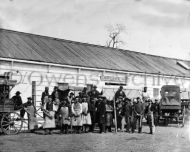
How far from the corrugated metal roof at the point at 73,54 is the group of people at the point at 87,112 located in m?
3.93

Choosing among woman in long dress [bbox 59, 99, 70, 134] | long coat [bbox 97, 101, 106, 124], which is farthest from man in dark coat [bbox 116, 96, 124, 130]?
woman in long dress [bbox 59, 99, 70, 134]

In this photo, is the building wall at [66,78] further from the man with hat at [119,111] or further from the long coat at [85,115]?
the long coat at [85,115]

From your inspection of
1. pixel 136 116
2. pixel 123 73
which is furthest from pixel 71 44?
pixel 136 116

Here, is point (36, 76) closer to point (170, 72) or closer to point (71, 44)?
point (71, 44)

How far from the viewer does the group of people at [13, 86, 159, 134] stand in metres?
16.2

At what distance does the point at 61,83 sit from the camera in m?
21.5

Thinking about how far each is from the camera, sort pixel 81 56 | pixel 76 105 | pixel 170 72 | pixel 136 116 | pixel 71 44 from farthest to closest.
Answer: pixel 170 72, pixel 71 44, pixel 81 56, pixel 136 116, pixel 76 105

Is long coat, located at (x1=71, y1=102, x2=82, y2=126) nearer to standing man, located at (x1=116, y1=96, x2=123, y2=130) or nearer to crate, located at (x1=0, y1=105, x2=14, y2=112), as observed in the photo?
standing man, located at (x1=116, y1=96, x2=123, y2=130)

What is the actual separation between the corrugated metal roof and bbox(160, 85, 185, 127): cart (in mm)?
3745

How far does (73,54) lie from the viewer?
24859mm

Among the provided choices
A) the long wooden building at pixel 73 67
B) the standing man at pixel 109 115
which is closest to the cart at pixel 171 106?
the long wooden building at pixel 73 67

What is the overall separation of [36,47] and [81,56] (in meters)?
3.49

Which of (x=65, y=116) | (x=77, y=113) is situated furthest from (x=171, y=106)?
(x=65, y=116)

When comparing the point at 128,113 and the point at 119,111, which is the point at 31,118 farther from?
the point at 128,113
